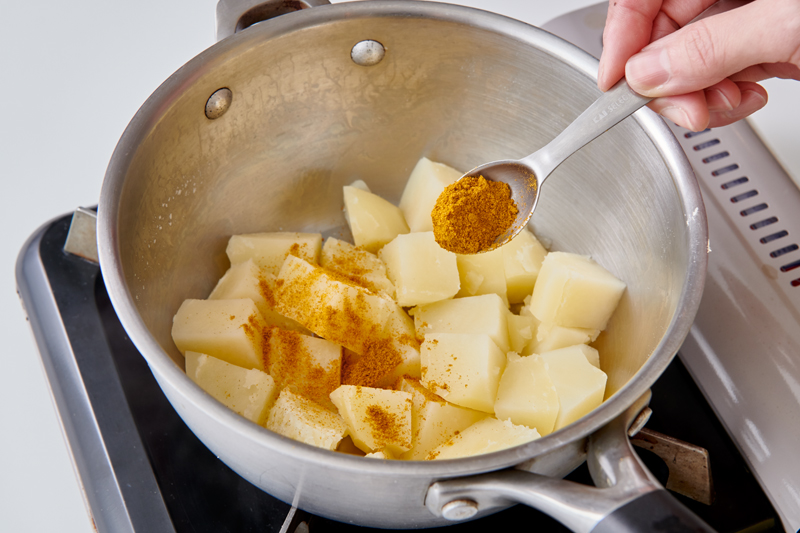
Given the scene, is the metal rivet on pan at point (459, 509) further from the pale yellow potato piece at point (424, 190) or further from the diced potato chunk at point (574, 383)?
the pale yellow potato piece at point (424, 190)

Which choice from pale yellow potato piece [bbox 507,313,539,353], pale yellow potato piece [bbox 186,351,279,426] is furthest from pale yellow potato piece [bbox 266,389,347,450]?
pale yellow potato piece [bbox 507,313,539,353]

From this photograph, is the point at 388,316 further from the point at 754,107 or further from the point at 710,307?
the point at 754,107

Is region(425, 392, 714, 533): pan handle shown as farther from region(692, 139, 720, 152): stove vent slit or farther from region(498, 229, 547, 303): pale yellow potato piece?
region(692, 139, 720, 152): stove vent slit

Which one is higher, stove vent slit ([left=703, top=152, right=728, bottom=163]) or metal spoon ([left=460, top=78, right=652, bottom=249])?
metal spoon ([left=460, top=78, right=652, bottom=249])

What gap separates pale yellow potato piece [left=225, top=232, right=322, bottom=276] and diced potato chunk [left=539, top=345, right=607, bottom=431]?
19.0 inches

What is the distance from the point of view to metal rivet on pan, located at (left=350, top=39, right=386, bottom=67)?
1.13 m

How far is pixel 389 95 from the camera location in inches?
48.0

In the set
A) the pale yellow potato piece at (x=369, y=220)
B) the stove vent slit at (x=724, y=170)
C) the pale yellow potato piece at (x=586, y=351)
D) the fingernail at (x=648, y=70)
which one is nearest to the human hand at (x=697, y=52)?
the fingernail at (x=648, y=70)

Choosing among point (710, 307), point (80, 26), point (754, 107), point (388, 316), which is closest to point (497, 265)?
point (388, 316)

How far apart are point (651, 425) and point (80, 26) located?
170 cm

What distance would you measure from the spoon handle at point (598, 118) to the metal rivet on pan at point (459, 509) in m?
0.55

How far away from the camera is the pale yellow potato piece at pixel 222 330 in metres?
0.98

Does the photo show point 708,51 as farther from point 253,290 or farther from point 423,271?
point 253,290

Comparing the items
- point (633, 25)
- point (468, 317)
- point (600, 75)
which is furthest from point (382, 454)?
point (633, 25)
